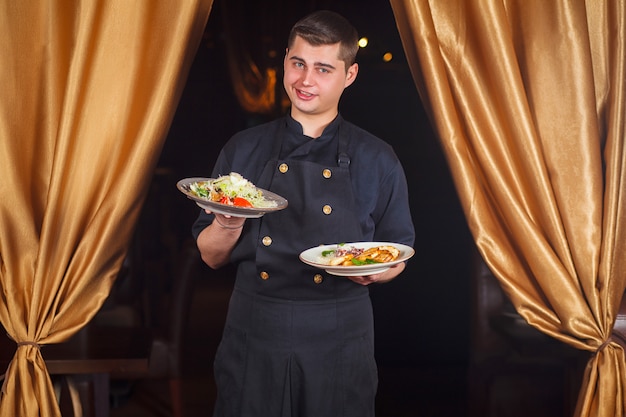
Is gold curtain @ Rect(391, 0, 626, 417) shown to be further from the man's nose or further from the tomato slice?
the tomato slice

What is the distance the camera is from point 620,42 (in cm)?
189

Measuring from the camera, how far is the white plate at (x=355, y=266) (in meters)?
1.72

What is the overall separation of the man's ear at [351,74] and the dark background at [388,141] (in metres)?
0.09

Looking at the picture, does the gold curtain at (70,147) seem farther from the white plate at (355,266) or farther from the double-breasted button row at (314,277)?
the white plate at (355,266)

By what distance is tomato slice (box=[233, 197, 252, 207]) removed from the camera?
67.2 inches

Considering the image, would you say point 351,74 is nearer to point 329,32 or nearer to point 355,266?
point 329,32

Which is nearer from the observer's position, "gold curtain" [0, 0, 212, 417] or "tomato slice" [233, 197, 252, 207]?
"tomato slice" [233, 197, 252, 207]

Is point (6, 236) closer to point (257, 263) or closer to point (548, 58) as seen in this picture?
point (257, 263)

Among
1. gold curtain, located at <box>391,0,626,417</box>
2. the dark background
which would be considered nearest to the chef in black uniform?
the dark background

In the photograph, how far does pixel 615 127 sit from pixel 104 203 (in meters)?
1.36

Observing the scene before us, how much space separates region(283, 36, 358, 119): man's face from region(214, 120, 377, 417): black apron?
17 cm

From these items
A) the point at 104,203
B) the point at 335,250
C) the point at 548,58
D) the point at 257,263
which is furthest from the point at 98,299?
the point at 548,58

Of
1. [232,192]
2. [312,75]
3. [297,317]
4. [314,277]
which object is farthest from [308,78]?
[297,317]

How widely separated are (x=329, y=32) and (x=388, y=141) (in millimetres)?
388
